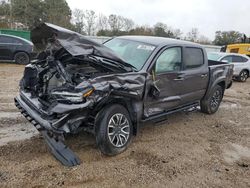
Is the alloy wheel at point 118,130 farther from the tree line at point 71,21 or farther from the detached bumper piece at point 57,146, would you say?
the tree line at point 71,21

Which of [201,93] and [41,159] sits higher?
[201,93]

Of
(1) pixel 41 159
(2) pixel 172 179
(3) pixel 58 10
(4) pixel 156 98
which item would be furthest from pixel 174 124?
(3) pixel 58 10

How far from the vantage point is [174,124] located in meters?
6.11

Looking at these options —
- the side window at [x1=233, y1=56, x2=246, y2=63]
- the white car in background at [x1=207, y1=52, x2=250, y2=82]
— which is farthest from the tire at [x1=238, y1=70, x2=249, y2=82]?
the side window at [x1=233, y1=56, x2=246, y2=63]

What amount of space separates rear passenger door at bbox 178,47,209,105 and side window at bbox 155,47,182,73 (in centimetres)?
21

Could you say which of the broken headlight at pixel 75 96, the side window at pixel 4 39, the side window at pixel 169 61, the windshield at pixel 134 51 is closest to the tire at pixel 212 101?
the side window at pixel 169 61

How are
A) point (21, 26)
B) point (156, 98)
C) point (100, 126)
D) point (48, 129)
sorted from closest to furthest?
point (48, 129) < point (100, 126) < point (156, 98) < point (21, 26)

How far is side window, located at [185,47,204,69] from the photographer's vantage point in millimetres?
5774

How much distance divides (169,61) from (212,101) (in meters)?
2.50

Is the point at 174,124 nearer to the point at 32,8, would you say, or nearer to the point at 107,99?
the point at 107,99

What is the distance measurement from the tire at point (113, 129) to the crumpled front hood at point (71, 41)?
86 centimetres

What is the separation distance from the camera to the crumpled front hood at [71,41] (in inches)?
158

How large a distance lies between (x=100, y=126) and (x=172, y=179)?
49.5 inches

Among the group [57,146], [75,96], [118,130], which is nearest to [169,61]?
[118,130]
